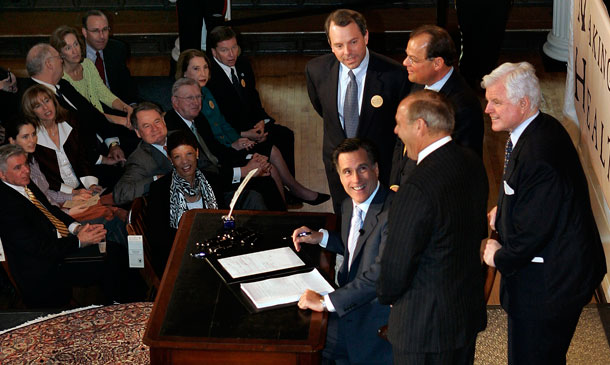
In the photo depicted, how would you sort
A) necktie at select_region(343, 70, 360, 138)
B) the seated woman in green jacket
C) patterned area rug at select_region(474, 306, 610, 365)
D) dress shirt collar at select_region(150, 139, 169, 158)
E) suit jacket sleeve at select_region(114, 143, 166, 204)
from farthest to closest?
the seated woman in green jacket → dress shirt collar at select_region(150, 139, 169, 158) → suit jacket sleeve at select_region(114, 143, 166, 204) → necktie at select_region(343, 70, 360, 138) → patterned area rug at select_region(474, 306, 610, 365)

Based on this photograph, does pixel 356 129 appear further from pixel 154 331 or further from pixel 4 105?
pixel 4 105

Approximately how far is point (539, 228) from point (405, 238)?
580 mm

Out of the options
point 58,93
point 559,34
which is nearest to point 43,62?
point 58,93

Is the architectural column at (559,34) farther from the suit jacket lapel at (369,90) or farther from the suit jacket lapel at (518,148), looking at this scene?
the suit jacket lapel at (518,148)

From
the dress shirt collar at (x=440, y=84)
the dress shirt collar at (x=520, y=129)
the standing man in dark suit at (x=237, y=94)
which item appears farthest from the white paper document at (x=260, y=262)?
the standing man in dark suit at (x=237, y=94)

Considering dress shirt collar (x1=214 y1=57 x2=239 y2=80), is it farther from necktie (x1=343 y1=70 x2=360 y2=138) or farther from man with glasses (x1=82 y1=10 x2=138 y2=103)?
necktie (x1=343 y1=70 x2=360 y2=138)

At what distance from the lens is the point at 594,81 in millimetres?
3951

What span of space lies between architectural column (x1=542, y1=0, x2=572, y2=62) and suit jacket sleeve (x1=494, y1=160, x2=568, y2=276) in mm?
4844

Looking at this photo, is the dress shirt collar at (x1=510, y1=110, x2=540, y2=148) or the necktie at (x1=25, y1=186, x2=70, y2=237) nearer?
the dress shirt collar at (x1=510, y1=110, x2=540, y2=148)

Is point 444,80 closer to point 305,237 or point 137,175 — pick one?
point 305,237

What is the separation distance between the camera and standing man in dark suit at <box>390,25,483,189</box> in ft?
13.3

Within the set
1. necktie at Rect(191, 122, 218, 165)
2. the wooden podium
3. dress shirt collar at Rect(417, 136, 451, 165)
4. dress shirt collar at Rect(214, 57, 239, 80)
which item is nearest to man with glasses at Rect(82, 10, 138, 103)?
dress shirt collar at Rect(214, 57, 239, 80)

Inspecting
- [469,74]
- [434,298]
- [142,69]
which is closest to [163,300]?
[434,298]

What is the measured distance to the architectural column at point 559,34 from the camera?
765cm
